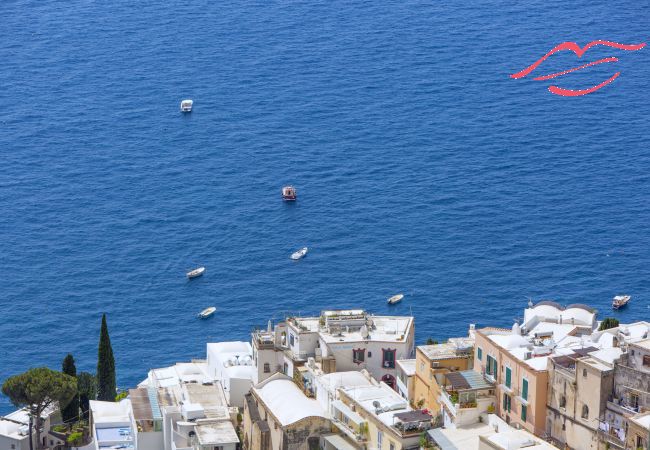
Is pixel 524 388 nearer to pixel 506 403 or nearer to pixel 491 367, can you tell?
pixel 506 403

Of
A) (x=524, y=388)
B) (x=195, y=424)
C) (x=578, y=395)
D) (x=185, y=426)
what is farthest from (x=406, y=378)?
(x=578, y=395)

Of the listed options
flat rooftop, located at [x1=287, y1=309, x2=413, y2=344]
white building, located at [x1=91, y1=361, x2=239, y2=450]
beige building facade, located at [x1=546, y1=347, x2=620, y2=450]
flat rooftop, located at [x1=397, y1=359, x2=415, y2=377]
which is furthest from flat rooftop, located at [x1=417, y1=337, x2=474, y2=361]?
white building, located at [x1=91, y1=361, x2=239, y2=450]

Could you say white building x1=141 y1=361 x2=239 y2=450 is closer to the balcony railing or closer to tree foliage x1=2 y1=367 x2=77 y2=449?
tree foliage x1=2 y1=367 x2=77 y2=449

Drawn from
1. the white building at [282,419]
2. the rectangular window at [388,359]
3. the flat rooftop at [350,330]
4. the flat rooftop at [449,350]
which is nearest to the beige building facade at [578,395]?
the flat rooftop at [449,350]

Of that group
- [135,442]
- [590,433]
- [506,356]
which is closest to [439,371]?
[506,356]

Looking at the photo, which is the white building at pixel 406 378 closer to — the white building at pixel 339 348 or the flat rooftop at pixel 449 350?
the white building at pixel 339 348

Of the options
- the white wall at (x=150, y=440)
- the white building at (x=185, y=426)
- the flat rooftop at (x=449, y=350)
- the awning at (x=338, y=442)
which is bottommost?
the white wall at (x=150, y=440)
